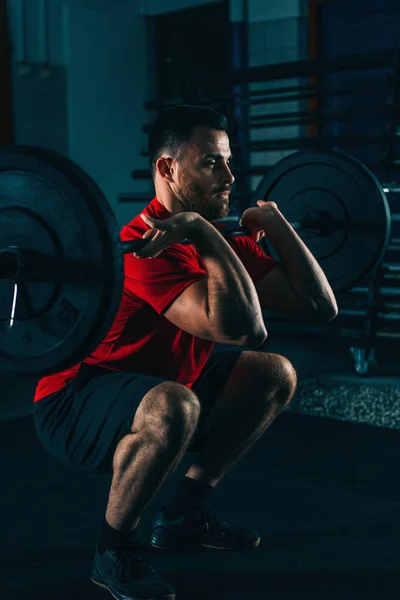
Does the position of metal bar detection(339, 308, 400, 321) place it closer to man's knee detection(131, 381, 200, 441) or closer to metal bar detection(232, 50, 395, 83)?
metal bar detection(232, 50, 395, 83)

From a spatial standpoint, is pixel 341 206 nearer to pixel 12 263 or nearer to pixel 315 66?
pixel 12 263

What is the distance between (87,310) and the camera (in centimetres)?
181

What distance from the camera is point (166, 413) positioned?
1.95 meters

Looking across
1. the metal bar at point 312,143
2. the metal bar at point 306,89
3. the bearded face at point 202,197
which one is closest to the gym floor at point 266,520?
the bearded face at point 202,197

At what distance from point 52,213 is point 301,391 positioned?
6.55 feet

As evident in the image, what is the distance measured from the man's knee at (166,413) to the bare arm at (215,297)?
0.14m

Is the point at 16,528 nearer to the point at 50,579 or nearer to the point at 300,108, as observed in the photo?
the point at 50,579

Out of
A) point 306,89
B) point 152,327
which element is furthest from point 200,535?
point 306,89

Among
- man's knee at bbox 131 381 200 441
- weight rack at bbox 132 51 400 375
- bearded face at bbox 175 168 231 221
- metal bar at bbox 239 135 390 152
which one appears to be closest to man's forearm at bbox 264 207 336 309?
bearded face at bbox 175 168 231 221

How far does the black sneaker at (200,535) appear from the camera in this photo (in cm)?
229

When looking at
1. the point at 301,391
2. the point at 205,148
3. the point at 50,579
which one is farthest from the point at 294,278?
the point at 301,391

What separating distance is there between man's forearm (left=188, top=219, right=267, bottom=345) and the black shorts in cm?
22

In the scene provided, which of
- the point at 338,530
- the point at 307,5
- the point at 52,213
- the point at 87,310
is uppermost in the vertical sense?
the point at 307,5

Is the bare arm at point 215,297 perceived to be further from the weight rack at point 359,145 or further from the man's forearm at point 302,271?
the weight rack at point 359,145
